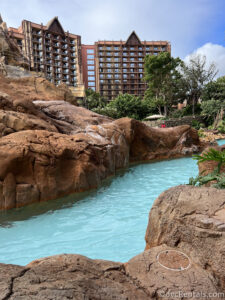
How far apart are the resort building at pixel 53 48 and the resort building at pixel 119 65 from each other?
154 inches

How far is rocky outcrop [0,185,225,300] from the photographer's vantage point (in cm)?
135

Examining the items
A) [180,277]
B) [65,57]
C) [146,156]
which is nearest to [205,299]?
[180,277]

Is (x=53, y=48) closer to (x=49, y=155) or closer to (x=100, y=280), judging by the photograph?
(x=49, y=155)

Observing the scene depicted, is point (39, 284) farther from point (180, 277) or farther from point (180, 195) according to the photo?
point (180, 195)

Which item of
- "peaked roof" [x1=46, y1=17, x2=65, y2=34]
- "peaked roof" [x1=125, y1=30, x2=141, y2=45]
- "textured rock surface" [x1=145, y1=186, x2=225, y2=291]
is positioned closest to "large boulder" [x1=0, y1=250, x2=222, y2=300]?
"textured rock surface" [x1=145, y1=186, x2=225, y2=291]

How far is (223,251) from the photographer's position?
5.42 ft

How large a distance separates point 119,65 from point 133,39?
7915 mm

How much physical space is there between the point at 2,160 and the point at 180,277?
4227 millimetres

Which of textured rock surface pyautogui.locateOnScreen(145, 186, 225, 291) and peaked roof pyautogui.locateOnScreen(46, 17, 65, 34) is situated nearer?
textured rock surface pyautogui.locateOnScreen(145, 186, 225, 291)

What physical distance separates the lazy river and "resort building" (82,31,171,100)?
173 feet

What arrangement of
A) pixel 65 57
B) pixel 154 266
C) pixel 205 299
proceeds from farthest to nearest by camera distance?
pixel 65 57 → pixel 154 266 → pixel 205 299

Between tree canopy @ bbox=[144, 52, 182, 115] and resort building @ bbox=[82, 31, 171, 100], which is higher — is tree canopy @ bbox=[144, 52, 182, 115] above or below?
below

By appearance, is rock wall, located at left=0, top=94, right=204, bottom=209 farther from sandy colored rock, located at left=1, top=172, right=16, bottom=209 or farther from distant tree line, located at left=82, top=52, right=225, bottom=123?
distant tree line, located at left=82, top=52, right=225, bottom=123

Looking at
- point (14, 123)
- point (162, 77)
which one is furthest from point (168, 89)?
point (14, 123)
